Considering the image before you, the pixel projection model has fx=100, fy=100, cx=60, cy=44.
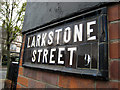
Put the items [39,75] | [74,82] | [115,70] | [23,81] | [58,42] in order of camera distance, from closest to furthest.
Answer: [115,70] → [74,82] → [58,42] → [39,75] → [23,81]

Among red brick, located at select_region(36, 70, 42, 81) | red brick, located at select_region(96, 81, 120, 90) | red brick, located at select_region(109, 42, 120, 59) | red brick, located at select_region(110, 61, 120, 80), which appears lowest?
red brick, located at select_region(36, 70, 42, 81)

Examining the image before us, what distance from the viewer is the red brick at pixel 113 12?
61 centimetres

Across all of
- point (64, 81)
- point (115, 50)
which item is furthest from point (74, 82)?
point (115, 50)

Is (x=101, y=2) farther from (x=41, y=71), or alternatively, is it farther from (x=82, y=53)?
(x=41, y=71)

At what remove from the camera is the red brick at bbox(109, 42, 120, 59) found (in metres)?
0.57

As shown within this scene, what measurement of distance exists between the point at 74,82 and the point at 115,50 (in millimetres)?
362

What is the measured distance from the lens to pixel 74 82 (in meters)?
0.74

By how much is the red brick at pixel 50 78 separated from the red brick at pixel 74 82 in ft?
0.20

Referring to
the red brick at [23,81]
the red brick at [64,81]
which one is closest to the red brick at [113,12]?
the red brick at [64,81]

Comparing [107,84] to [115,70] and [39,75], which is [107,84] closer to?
[115,70]

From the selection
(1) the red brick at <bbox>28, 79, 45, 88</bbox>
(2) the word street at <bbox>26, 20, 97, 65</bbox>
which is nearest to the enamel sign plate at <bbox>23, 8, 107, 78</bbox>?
(2) the word street at <bbox>26, 20, 97, 65</bbox>

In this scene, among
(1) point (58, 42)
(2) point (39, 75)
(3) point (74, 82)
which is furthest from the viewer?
(2) point (39, 75)

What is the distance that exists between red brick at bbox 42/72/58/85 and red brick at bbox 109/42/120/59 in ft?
1.61

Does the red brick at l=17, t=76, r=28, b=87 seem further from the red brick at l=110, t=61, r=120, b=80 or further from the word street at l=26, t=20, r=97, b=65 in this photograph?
the red brick at l=110, t=61, r=120, b=80
